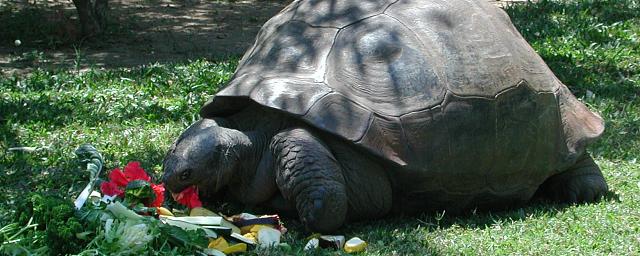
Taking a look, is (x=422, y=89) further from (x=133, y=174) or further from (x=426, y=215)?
(x=133, y=174)

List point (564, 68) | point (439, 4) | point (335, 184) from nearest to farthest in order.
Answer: point (335, 184) < point (439, 4) < point (564, 68)

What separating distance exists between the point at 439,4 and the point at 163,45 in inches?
197

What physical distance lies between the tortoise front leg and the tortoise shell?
11 cm

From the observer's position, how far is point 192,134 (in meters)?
4.43

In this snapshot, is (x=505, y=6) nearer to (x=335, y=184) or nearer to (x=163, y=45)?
(x=163, y=45)

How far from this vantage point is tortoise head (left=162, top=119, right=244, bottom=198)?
14.0 feet

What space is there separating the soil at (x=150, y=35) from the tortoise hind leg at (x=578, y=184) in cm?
410

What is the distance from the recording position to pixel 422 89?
4.37 metres

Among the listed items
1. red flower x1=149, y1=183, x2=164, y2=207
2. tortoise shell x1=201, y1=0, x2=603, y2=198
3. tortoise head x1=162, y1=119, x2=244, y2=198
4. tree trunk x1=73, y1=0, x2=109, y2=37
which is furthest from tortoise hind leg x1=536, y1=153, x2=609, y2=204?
tree trunk x1=73, y1=0, x2=109, y2=37

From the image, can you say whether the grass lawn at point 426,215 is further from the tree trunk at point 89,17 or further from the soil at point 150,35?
the tree trunk at point 89,17

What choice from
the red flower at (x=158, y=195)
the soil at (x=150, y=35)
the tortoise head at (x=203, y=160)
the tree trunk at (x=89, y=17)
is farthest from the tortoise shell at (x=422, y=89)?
the tree trunk at (x=89, y=17)

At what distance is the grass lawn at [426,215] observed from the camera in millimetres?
4207

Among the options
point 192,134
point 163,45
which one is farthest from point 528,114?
point 163,45

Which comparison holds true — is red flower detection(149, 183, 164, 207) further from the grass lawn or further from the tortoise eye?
the grass lawn
